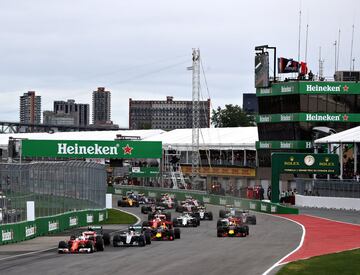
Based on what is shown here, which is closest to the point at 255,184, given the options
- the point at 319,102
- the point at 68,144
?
the point at 319,102

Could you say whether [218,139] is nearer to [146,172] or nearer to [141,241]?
[146,172]

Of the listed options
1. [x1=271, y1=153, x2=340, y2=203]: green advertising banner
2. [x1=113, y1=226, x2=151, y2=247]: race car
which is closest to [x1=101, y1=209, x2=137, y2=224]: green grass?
[x1=271, y1=153, x2=340, y2=203]: green advertising banner

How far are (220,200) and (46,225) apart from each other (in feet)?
117

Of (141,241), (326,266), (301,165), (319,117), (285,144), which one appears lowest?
(326,266)

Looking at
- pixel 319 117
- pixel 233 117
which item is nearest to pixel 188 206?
pixel 319 117

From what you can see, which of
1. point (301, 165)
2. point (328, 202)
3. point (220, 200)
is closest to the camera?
point (328, 202)

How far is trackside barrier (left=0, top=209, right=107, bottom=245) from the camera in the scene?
1377 inches

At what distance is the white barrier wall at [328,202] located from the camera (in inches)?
2571

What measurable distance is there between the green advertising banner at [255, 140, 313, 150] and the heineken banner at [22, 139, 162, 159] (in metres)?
12.0

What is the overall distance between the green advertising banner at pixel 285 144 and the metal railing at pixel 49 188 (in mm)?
31109

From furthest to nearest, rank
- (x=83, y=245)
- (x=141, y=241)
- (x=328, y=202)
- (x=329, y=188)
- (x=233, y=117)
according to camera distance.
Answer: (x=233, y=117), (x=328, y=202), (x=329, y=188), (x=141, y=241), (x=83, y=245)

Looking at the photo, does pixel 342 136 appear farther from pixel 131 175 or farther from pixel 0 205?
pixel 0 205

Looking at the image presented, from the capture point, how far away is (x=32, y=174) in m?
38.8

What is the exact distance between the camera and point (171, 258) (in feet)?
92.0
